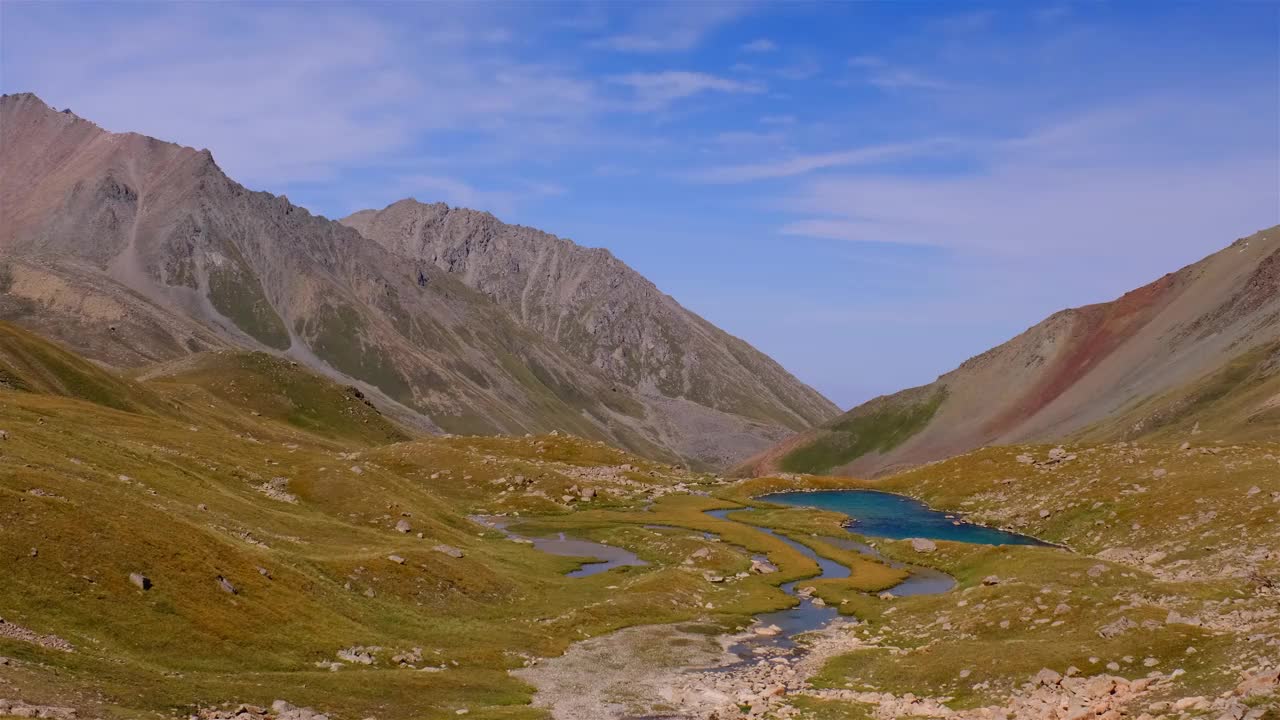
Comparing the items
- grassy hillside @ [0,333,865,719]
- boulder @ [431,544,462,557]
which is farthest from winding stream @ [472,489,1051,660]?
boulder @ [431,544,462,557]

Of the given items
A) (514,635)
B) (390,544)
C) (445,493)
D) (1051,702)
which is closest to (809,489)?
(445,493)

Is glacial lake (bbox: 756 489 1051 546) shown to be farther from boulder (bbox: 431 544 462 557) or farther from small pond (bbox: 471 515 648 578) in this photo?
boulder (bbox: 431 544 462 557)

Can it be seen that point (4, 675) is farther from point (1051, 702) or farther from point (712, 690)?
point (1051, 702)

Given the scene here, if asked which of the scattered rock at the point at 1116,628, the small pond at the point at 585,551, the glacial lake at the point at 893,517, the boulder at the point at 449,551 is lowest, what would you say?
the glacial lake at the point at 893,517

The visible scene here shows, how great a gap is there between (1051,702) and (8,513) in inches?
2021

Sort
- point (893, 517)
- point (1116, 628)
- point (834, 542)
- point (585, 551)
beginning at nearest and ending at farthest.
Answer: point (1116, 628), point (585, 551), point (834, 542), point (893, 517)

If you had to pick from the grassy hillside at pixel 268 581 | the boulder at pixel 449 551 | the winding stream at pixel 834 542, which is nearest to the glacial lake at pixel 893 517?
the winding stream at pixel 834 542

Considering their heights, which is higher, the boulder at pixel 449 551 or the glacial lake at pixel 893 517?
the boulder at pixel 449 551

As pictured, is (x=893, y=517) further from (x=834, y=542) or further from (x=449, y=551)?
(x=449, y=551)

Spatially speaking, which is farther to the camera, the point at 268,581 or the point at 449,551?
the point at 449,551

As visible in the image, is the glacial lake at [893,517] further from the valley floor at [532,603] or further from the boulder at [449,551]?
the boulder at [449,551]

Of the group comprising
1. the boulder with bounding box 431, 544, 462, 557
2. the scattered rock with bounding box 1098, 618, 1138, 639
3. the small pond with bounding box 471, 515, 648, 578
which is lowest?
the small pond with bounding box 471, 515, 648, 578

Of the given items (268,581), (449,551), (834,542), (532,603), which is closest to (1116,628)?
(532,603)

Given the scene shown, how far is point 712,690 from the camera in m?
54.3
